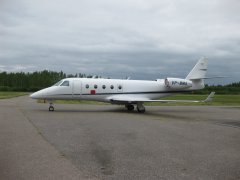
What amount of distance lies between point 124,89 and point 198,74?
7.03 meters

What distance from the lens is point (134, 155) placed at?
8.98 metres

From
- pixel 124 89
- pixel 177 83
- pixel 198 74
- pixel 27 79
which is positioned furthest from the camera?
pixel 27 79

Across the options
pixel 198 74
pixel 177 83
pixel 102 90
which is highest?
pixel 198 74

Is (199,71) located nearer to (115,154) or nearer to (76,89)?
(76,89)

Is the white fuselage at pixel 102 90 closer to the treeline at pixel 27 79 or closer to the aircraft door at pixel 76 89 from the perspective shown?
the aircraft door at pixel 76 89

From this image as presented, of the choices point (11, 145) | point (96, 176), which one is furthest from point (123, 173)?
point (11, 145)

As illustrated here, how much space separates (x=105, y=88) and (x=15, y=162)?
1783 cm

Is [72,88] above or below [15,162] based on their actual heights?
above

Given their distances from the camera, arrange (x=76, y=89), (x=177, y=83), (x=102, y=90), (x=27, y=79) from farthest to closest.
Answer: (x=27, y=79) < (x=177, y=83) < (x=102, y=90) < (x=76, y=89)

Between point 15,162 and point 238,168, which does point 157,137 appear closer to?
point 238,168

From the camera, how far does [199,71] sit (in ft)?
94.3

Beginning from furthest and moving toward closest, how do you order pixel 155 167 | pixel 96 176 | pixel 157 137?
pixel 157 137 < pixel 155 167 < pixel 96 176

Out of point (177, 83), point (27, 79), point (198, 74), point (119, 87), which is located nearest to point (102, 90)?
point (119, 87)

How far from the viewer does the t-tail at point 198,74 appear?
2861 cm
